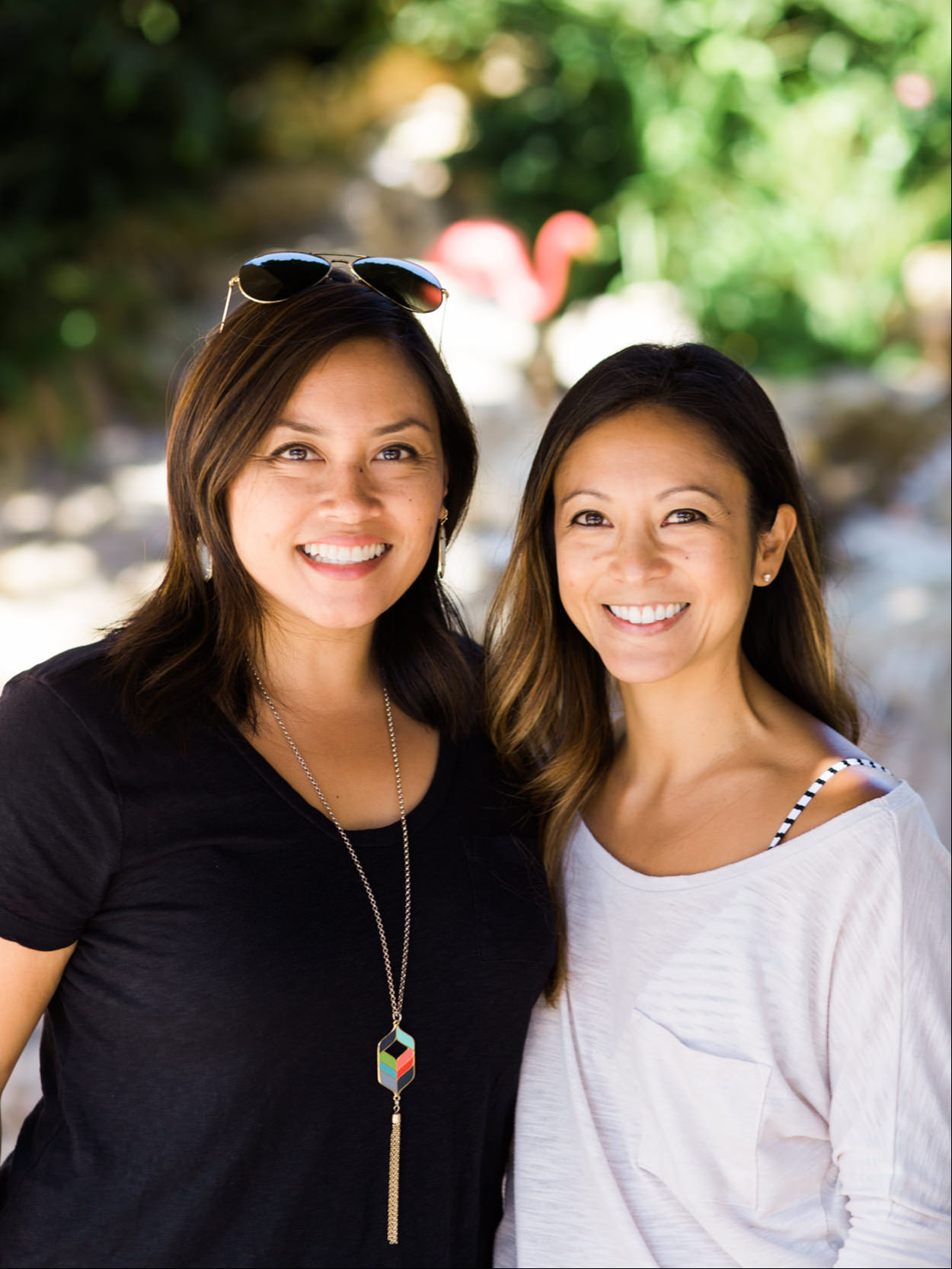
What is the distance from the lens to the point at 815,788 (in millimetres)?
1852

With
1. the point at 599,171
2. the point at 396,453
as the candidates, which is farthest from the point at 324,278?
the point at 599,171

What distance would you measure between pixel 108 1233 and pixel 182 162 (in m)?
9.20

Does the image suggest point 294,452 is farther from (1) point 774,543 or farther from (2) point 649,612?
(1) point 774,543

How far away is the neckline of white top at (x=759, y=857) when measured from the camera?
5.76 ft

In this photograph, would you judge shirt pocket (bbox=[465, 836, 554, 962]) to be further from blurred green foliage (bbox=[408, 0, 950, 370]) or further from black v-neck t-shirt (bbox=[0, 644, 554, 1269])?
blurred green foliage (bbox=[408, 0, 950, 370])

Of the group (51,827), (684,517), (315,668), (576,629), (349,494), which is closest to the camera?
(51,827)

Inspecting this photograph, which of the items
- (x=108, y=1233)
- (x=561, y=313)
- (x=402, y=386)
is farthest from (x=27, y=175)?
(x=108, y=1233)

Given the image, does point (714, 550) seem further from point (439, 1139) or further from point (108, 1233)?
point (108, 1233)

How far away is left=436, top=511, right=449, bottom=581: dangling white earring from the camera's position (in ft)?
7.41

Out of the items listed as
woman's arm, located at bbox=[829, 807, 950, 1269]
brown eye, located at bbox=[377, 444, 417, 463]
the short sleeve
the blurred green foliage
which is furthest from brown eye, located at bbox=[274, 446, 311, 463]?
the blurred green foliage

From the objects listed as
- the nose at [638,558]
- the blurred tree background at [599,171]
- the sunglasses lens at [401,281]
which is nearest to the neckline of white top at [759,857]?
the nose at [638,558]

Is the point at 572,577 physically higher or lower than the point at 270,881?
higher

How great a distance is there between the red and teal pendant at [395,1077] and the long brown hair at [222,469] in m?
0.53

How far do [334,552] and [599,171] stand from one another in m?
8.55
